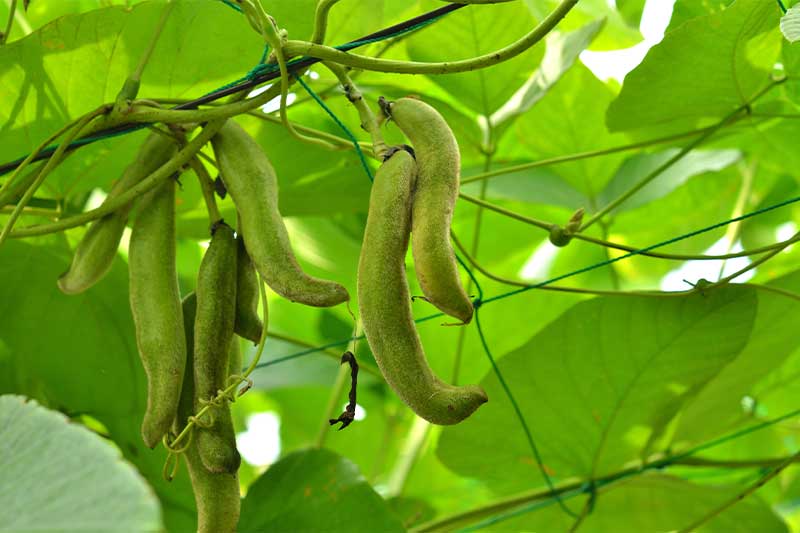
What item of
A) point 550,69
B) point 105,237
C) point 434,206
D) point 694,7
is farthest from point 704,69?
point 105,237

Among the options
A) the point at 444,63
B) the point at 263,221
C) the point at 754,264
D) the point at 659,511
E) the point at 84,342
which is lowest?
the point at 659,511

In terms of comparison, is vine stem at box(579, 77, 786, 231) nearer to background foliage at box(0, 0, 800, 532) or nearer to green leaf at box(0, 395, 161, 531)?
background foliage at box(0, 0, 800, 532)

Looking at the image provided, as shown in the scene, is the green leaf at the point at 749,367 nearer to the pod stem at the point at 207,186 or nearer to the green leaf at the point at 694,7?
the green leaf at the point at 694,7

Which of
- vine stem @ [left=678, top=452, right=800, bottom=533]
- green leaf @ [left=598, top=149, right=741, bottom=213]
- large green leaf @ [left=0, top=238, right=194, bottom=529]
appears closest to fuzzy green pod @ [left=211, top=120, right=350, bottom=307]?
large green leaf @ [left=0, top=238, right=194, bottom=529]

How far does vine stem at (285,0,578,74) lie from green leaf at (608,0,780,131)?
12.1 inches

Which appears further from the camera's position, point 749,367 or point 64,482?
point 749,367

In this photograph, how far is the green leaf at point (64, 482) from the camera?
414 millimetres

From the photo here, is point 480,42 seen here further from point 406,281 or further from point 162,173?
point 406,281

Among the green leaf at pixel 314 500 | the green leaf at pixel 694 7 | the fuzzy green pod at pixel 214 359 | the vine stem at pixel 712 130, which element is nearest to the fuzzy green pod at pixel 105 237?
the fuzzy green pod at pixel 214 359

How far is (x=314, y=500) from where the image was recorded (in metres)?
1.05

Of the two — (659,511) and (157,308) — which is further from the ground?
(157,308)

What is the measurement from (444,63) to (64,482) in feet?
1.36

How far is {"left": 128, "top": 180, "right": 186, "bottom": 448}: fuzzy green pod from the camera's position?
729 mm

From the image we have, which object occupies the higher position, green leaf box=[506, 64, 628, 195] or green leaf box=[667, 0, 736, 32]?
green leaf box=[667, 0, 736, 32]
